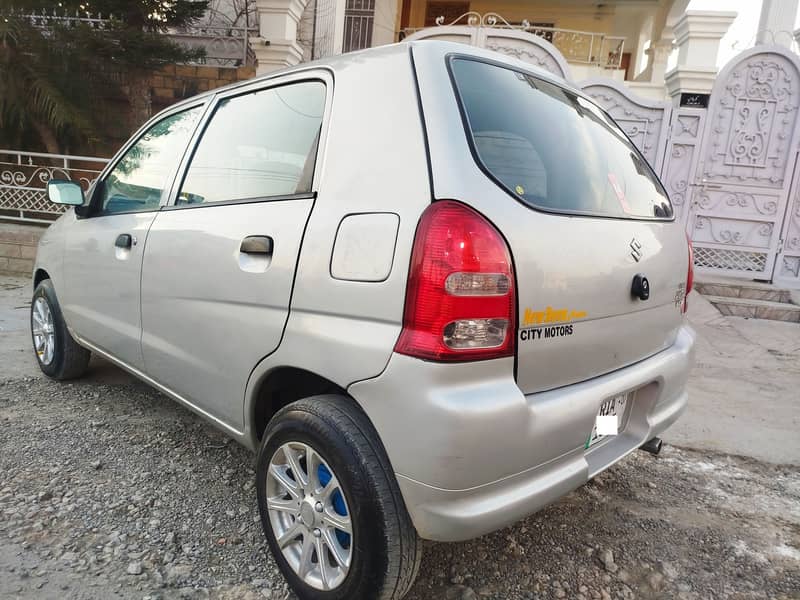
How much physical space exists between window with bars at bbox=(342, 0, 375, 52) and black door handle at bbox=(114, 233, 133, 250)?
10542 millimetres

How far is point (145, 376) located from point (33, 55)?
6.42 meters

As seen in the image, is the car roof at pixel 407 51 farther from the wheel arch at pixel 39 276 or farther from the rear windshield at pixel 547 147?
the wheel arch at pixel 39 276

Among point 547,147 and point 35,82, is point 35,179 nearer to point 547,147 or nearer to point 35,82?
point 35,82

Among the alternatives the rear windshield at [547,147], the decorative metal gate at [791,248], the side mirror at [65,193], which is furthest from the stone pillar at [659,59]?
the side mirror at [65,193]

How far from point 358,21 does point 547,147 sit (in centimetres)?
1162

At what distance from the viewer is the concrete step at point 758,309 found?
20.7 ft

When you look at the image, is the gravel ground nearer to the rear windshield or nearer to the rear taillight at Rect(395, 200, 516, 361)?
the rear taillight at Rect(395, 200, 516, 361)

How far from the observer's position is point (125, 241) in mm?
2588

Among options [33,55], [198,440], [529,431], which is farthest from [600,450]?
[33,55]

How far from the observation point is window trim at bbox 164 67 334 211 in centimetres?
182

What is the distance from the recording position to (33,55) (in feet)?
22.7

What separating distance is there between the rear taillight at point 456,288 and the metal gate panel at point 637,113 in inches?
247

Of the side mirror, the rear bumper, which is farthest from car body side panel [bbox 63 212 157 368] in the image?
the rear bumper

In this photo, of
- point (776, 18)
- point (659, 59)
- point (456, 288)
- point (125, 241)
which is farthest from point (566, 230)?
point (659, 59)
